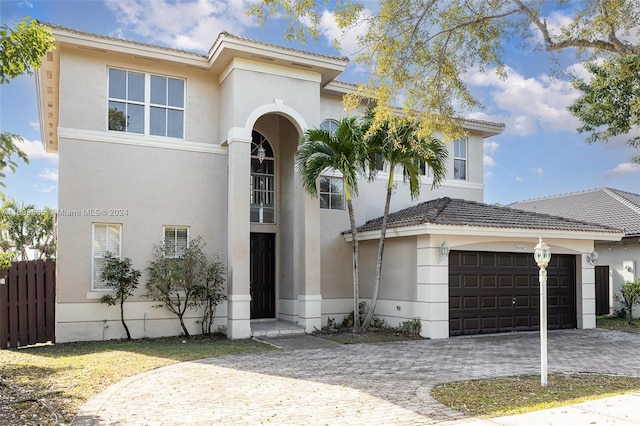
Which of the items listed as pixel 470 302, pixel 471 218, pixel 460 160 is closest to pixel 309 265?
pixel 470 302

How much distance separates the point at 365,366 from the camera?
991 cm

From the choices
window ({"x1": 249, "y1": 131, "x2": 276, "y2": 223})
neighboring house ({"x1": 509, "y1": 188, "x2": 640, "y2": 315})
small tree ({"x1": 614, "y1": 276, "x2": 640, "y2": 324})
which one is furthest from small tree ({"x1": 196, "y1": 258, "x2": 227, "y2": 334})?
neighboring house ({"x1": 509, "y1": 188, "x2": 640, "y2": 315})

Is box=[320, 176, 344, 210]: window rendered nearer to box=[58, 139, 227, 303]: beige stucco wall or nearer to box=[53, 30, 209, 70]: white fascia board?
box=[58, 139, 227, 303]: beige stucco wall

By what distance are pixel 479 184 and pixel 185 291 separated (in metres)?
12.2

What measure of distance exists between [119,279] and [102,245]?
1.19m

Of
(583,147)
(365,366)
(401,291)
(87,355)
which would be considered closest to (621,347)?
(401,291)

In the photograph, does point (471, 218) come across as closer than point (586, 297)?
Yes

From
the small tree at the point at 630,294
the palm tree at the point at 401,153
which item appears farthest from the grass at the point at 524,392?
the small tree at the point at 630,294

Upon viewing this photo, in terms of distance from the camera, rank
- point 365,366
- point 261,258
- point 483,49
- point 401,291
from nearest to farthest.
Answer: point 365,366 < point 483,49 < point 401,291 < point 261,258

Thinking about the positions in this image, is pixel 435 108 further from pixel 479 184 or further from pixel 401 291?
pixel 479 184

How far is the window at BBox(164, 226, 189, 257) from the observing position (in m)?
14.1

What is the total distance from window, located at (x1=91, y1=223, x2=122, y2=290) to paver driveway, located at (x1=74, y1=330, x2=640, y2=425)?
480cm

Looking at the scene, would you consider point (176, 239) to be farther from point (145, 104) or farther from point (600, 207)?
point (600, 207)

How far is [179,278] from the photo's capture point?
13273 mm
